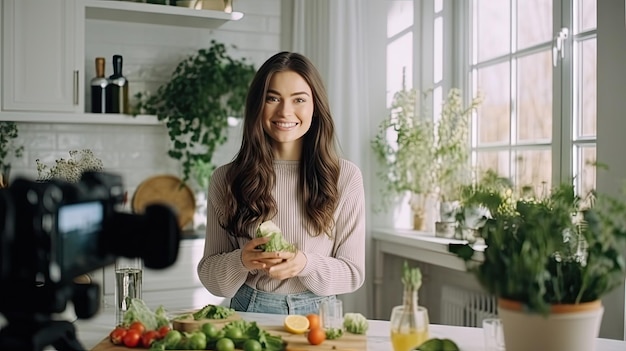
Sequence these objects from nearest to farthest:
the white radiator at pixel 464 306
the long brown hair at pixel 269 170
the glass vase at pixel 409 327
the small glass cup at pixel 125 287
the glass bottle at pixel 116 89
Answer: the glass vase at pixel 409 327, the small glass cup at pixel 125 287, the long brown hair at pixel 269 170, the white radiator at pixel 464 306, the glass bottle at pixel 116 89

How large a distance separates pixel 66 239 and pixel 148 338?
0.88m

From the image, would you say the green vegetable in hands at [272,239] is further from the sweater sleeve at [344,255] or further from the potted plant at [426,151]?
the potted plant at [426,151]

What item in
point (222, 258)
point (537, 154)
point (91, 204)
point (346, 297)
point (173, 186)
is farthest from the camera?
point (173, 186)

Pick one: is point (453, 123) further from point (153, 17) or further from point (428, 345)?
point (428, 345)

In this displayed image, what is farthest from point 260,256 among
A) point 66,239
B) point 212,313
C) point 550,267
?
point 66,239

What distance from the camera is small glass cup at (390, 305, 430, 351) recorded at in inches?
62.9

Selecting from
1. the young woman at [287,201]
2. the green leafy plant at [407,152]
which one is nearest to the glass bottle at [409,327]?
the young woman at [287,201]

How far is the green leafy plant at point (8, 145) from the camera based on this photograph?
389 centimetres

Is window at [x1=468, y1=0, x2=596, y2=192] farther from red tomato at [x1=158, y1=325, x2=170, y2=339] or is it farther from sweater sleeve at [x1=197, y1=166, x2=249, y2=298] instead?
red tomato at [x1=158, y1=325, x2=170, y2=339]

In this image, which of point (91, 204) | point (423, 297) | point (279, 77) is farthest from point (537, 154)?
point (91, 204)

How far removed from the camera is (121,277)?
2133 millimetres

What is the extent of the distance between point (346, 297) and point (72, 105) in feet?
5.97

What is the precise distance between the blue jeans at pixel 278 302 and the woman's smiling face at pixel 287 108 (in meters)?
0.51

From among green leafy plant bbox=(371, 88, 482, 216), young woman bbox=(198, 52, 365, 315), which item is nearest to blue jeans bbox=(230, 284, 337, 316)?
young woman bbox=(198, 52, 365, 315)
